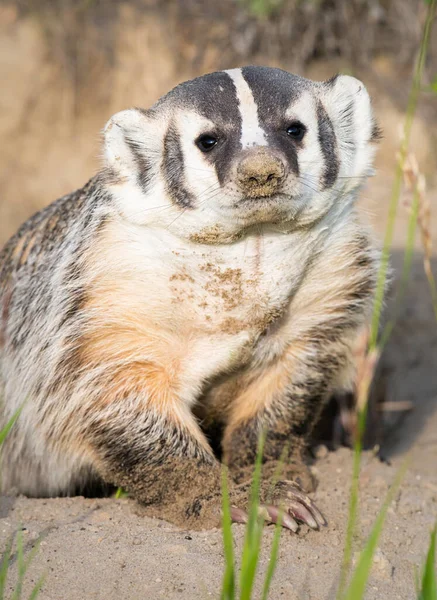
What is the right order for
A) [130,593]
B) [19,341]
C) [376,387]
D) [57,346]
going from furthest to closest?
[376,387], [19,341], [57,346], [130,593]

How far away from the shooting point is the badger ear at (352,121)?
230 cm

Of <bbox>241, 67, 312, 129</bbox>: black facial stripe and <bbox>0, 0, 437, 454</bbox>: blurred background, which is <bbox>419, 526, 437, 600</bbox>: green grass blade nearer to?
<bbox>241, 67, 312, 129</bbox>: black facial stripe

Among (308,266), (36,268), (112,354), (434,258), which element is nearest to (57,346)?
(112,354)

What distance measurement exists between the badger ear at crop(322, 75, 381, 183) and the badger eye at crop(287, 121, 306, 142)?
0.20m

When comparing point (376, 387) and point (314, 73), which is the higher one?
point (314, 73)

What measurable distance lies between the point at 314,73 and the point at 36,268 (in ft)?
9.01

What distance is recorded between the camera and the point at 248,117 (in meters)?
2.02

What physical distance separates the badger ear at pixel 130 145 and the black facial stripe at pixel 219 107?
0.09 meters

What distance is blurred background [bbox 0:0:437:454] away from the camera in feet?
15.9

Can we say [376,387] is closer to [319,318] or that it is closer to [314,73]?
[319,318]

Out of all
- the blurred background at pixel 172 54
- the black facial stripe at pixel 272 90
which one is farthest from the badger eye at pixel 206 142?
the blurred background at pixel 172 54

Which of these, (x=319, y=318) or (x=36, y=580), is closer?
(x=36, y=580)

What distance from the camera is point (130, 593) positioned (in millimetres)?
1821

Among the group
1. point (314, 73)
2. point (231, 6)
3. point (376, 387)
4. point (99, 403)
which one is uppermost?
point (231, 6)
